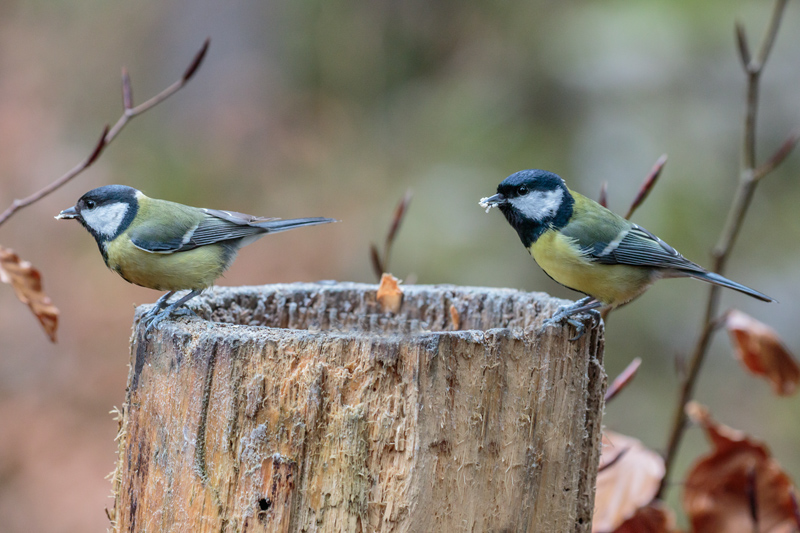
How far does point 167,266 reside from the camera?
2.48 m

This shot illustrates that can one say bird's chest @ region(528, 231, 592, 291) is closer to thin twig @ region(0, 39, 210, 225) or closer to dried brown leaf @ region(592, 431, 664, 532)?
dried brown leaf @ region(592, 431, 664, 532)

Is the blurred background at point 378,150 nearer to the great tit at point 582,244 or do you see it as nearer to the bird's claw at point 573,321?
the great tit at point 582,244

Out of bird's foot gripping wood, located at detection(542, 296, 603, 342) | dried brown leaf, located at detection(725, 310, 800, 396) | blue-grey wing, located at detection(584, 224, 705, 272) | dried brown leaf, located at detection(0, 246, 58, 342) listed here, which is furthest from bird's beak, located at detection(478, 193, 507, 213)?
dried brown leaf, located at detection(0, 246, 58, 342)

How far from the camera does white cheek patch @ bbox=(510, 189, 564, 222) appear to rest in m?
2.54

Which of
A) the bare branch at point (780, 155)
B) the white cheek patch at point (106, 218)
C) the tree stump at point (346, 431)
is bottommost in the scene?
the tree stump at point (346, 431)

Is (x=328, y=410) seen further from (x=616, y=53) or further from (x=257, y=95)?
(x=257, y=95)

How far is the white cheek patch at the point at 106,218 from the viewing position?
8.38ft

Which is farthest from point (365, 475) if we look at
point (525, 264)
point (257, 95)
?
point (257, 95)

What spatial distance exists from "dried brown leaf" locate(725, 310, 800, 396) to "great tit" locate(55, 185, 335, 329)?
4.58ft

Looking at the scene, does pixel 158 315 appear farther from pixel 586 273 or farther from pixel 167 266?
pixel 586 273

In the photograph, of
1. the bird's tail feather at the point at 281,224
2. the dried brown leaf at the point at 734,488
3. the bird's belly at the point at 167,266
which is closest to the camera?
the dried brown leaf at the point at 734,488

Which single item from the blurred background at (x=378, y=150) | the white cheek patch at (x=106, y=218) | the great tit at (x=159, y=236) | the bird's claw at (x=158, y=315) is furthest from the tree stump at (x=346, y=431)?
the blurred background at (x=378, y=150)

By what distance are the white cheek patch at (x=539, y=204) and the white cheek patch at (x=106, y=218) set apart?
4.67 ft

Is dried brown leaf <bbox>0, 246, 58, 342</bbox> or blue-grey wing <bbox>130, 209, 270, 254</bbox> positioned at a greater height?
blue-grey wing <bbox>130, 209, 270, 254</bbox>
